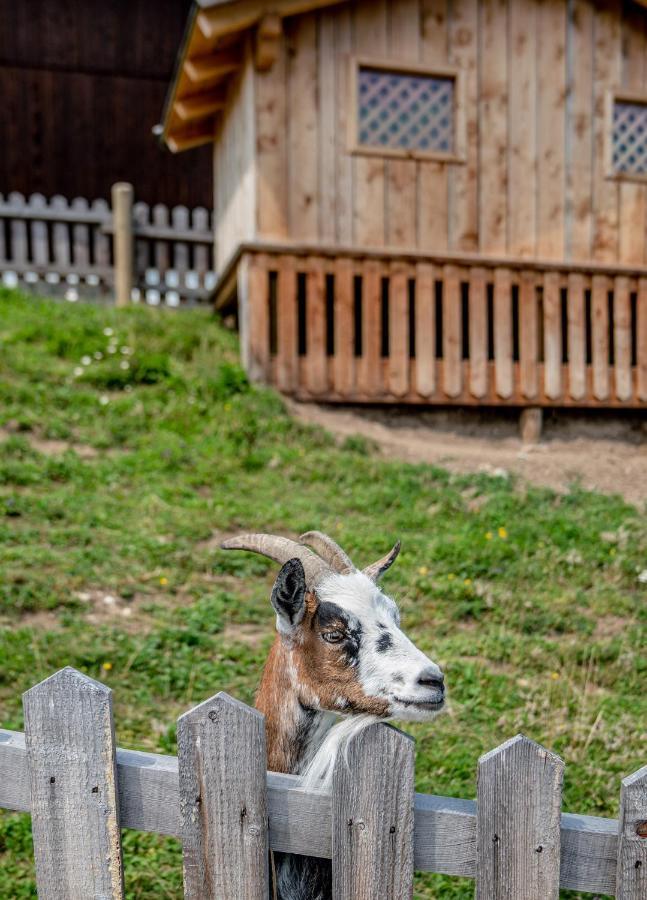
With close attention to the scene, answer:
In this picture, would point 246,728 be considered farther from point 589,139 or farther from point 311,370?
point 589,139

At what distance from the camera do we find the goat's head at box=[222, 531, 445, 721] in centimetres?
220

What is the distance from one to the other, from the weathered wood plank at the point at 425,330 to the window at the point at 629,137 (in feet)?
8.54

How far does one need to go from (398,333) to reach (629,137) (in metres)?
3.64

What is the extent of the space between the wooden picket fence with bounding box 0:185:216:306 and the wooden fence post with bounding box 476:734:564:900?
37.4 ft

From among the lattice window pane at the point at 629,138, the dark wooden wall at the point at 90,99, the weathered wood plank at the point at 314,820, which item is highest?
the dark wooden wall at the point at 90,99

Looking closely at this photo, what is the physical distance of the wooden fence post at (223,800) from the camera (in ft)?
5.90

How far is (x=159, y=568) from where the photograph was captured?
214 inches

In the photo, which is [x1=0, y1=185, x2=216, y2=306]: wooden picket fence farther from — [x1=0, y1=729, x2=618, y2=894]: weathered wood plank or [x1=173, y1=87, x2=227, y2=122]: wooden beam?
[x1=0, y1=729, x2=618, y2=894]: weathered wood plank

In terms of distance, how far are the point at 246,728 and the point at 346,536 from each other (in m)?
4.01

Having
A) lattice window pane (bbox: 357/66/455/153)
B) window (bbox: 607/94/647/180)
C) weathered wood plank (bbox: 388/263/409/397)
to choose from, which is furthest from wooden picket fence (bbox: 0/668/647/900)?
window (bbox: 607/94/647/180)

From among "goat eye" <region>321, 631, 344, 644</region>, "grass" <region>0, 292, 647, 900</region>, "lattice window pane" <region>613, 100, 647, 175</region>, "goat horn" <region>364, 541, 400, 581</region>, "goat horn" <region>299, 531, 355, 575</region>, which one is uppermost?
"lattice window pane" <region>613, 100, 647, 175</region>

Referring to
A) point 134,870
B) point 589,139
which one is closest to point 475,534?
point 134,870

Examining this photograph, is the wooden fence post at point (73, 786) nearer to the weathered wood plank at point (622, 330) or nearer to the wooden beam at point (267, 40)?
the wooden beam at point (267, 40)

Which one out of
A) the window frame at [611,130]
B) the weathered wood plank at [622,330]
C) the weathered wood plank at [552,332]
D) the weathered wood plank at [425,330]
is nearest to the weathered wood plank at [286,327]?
the weathered wood plank at [425,330]
